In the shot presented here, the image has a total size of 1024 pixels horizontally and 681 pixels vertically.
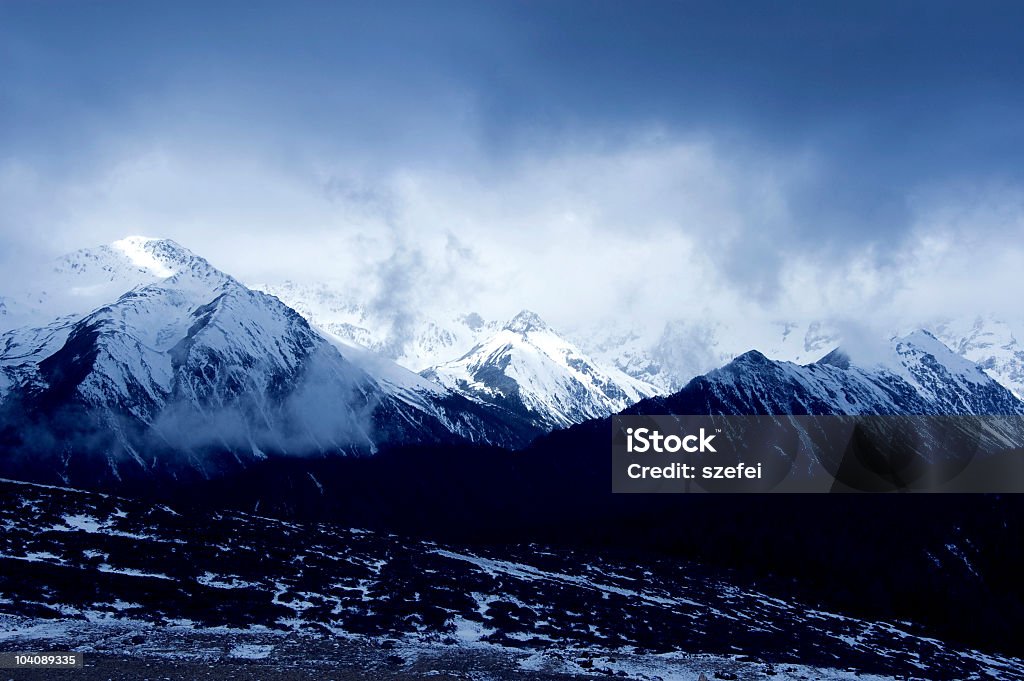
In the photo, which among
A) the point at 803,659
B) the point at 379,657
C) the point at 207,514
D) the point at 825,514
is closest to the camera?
the point at 379,657

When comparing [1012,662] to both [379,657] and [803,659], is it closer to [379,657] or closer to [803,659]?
[803,659]

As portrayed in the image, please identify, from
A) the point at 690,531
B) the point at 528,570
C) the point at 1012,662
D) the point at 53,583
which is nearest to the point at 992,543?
the point at 690,531

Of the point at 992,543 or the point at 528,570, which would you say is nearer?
the point at 528,570

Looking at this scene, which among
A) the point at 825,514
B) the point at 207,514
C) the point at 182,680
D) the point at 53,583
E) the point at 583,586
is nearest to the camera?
the point at 182,680

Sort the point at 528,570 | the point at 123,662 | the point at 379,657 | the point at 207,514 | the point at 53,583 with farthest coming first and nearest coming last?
1. the point at 207,514
2. the point at 528,570
3. the point at 53,583
4. the point at 379,657
5. the point at 123,662

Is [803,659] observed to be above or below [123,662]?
below

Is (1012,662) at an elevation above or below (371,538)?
below

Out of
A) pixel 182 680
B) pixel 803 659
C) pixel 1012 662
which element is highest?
pixel 182 680

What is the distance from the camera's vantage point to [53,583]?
3991 cm

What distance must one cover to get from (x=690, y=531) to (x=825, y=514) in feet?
139

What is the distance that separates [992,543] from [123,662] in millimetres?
199803

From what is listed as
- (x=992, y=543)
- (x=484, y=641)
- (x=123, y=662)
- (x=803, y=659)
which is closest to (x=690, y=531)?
(x=992, y=543)

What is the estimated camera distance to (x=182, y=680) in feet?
93.1

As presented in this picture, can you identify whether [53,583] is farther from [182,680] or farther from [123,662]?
[182,680]
